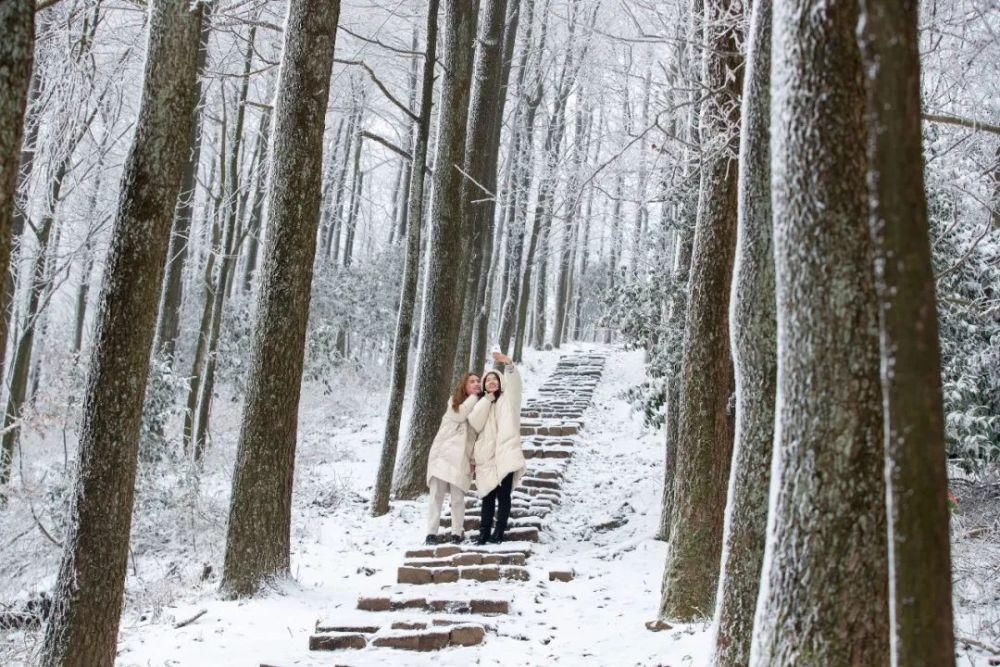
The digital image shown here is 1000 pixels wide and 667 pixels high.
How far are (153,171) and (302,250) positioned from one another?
2236mm

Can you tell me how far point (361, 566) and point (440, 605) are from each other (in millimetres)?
2059

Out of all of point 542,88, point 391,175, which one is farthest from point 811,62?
point 391,175

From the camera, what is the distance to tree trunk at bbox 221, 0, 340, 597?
7047 millimetres

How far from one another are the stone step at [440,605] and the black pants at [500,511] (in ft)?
6.68

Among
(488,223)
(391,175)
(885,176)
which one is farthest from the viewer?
(391,175)

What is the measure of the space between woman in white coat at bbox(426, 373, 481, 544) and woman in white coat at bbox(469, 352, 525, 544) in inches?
4.4

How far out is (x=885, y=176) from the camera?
220 cm

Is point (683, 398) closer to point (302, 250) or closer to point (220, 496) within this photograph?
point (302, 250)

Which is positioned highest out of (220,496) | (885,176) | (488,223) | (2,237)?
(488,223)

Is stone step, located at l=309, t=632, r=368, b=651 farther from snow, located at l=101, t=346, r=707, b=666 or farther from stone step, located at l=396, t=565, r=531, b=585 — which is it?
stone step, located at l=396, t=565, r=531, b=585

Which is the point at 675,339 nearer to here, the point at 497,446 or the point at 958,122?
the point at 497,446

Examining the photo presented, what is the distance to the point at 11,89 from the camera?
2.90 metres

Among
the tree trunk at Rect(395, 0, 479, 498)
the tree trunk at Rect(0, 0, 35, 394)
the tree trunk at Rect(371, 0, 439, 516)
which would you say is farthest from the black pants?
the tree trunk at Rect(0, 0, 35, 394)

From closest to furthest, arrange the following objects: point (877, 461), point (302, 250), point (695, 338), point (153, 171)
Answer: point (877, 461) < point (153, 171) < point (695, 338) < point (302, 250)
